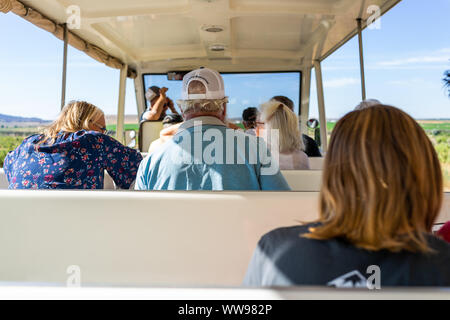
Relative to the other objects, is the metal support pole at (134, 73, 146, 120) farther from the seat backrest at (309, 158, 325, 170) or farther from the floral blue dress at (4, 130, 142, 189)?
the floral blue dress at (4, 130, 142, 189)

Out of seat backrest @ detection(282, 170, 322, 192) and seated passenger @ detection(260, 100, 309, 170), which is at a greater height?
seated passenger @ detection(260, 100, 309, 170)

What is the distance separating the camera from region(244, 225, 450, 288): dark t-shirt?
86cm

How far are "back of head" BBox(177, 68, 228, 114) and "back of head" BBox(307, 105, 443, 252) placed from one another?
1.15 m

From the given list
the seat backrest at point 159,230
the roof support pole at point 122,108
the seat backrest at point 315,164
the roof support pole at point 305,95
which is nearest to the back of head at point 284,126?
the seat backrest at point 315,164

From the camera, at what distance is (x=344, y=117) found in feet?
3.27

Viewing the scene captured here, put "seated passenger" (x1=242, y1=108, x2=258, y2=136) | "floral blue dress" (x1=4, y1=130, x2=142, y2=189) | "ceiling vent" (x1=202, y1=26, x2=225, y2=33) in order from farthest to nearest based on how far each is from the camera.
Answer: "ceiling vent" (x1=202, y1=26, x2=225, y2=33) → "seated passenger" (x1=242, y1=108, x2=258, y2=136) → "floral blue dress" (x1=4, y1=130, x2=142, y2=189)

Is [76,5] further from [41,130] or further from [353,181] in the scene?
[353,181]

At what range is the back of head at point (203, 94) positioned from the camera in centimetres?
205

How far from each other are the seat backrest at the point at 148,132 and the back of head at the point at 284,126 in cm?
184

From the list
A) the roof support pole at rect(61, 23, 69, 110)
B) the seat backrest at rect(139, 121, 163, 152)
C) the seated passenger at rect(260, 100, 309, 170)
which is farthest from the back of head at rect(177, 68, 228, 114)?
the roof support pole at rect(61, 23, 69, 110)

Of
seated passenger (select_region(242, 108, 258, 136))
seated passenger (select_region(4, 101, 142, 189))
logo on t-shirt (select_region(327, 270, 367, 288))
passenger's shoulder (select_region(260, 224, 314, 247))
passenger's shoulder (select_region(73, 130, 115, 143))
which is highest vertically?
seated passenger (select_region(242, 108, 258, 136))

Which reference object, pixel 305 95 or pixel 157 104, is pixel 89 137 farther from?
pixel 305 95

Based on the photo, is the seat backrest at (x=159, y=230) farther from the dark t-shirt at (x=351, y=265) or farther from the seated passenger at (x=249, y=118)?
the seated passenger at (x=249, y=118)

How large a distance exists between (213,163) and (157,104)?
157 inches
